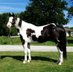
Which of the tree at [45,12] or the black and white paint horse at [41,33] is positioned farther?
the tree at [45,12]

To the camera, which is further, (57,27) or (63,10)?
(63,10)

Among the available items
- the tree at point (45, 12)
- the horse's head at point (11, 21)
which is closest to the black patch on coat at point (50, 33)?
the horse's head at point (11, 21)

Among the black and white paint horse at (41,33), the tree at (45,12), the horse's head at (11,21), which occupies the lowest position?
the black and white paint horse at (41,33)

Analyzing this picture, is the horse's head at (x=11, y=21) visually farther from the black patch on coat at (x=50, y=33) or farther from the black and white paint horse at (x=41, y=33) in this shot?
the black patch on coat at (x=50, y=33)

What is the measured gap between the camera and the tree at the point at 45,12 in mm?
85875

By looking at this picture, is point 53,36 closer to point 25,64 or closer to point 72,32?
point 25,64

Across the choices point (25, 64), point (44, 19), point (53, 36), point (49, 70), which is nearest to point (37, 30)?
point (53, 36)

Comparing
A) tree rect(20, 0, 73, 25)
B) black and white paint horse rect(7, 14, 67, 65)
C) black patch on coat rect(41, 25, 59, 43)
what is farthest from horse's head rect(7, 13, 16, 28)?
tree rect(20, 0, 73, 25)

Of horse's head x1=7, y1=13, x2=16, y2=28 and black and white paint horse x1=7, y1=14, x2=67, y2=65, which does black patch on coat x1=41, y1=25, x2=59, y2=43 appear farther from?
horse's head x1=7, y1=13, x2=16, y2=28

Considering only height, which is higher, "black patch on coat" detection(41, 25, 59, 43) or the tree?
the tree

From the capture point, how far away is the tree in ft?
282

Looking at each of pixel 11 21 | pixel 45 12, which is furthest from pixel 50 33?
pixel 45 12

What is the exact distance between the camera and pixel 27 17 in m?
88.4

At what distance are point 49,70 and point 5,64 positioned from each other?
294 cm
